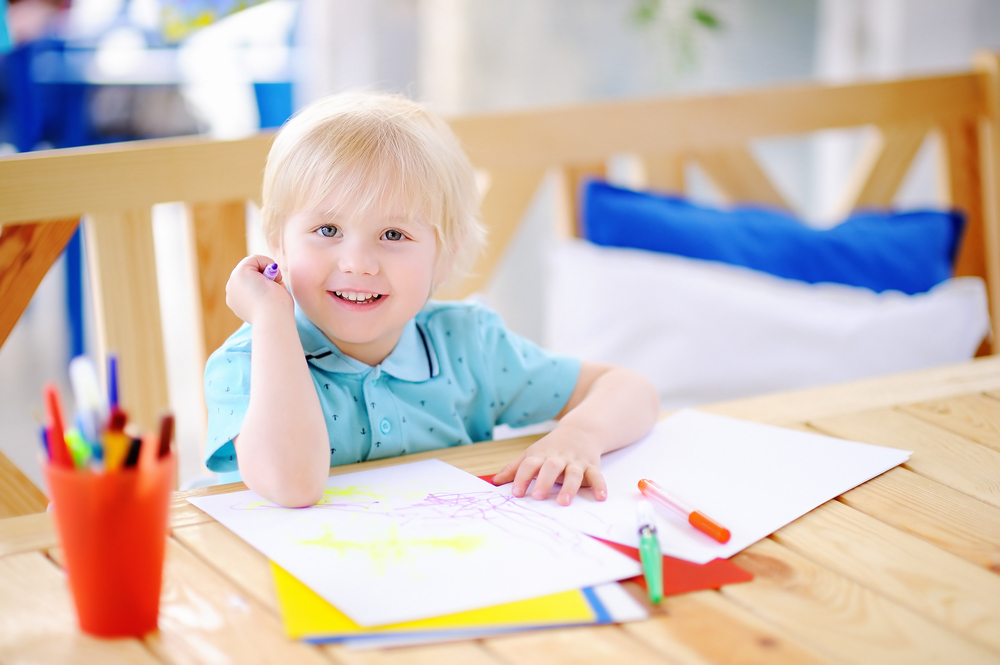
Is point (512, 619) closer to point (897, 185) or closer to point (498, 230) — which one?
point (498, 230)

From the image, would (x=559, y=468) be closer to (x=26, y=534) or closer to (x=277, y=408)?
(x=277, y=408)

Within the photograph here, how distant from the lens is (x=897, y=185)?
6.43ft

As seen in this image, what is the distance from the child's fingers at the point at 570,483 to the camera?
759 millimetres

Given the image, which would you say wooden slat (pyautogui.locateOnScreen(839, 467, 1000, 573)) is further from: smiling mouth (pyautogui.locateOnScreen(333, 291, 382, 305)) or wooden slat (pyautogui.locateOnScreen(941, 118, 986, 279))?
wooden slat (pyautogui.locateOnScreen(941, 118, 986, 279))

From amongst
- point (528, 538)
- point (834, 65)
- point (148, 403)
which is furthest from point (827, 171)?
point (528, 538)

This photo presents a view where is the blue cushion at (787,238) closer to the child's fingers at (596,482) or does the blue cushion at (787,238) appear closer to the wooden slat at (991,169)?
the wooden slat at (991,169)

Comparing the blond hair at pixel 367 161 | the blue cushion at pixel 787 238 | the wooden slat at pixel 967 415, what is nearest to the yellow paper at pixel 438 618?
the blond hair at pixel 367 161

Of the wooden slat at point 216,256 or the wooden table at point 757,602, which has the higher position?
the wooden slat at point 216,256

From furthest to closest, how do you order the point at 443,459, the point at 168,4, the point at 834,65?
the point at 168,4 → the point at 834,65 → the point at 443,459

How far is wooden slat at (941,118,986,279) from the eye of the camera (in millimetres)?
1937

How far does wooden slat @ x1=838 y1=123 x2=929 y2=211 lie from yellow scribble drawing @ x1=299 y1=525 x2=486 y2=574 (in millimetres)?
1514

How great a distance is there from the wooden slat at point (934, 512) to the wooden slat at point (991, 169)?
50.7 inches

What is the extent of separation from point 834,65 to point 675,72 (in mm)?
428

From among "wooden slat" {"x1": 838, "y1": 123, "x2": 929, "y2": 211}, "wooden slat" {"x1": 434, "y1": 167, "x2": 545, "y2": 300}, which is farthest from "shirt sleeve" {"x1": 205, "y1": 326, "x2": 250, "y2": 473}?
"wooden slat" {"x1": 838, "y1": 123, "x2": 929, "y2": 211}
